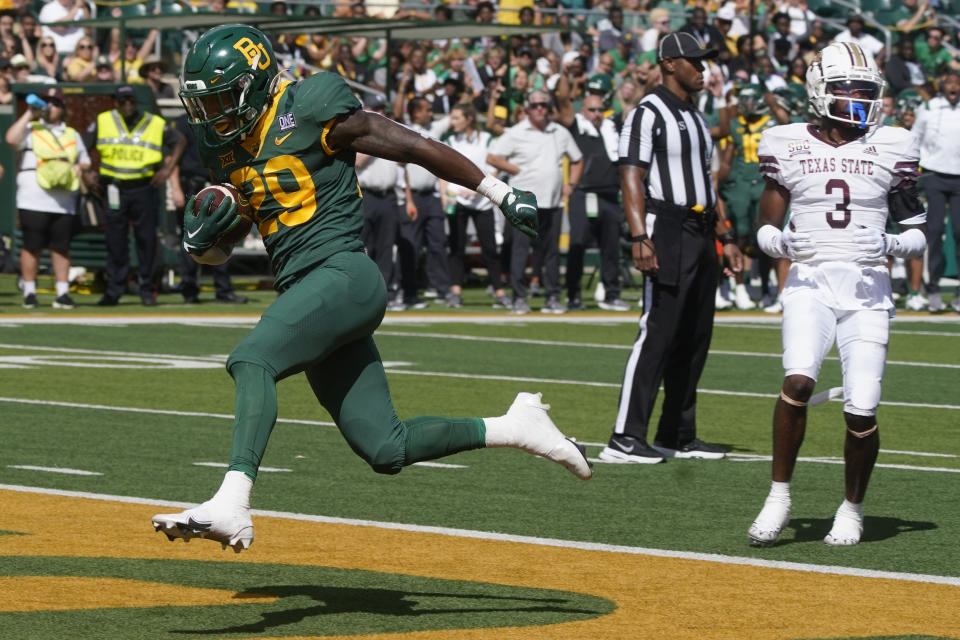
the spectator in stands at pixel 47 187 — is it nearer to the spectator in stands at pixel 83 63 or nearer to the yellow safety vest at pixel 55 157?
the yellow safety vest at pixel 55 157

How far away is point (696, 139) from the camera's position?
929 cm

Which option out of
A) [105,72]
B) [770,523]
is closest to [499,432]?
[770,523]

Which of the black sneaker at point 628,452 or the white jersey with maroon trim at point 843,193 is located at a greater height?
the white jersey with maroon trim at point 843,193

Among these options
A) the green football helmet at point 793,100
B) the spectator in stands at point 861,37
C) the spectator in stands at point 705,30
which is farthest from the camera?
the spectator in stands at point 861,37

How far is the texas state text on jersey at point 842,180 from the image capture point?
277 inches

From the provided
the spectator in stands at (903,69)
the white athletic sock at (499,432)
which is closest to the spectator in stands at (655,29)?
the spectator in stands at (903,69)

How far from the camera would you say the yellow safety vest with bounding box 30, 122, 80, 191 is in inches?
688

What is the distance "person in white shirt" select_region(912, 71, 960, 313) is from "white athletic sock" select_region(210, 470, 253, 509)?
13.6 m

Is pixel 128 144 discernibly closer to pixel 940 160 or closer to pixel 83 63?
pixel 83 63

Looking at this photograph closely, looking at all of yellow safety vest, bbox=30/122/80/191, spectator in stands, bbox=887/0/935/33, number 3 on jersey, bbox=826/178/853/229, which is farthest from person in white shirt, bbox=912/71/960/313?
number 3 on jersey, bbox=826/178/853/229

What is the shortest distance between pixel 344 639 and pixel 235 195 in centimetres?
143

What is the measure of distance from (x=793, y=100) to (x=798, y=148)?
12.4 m

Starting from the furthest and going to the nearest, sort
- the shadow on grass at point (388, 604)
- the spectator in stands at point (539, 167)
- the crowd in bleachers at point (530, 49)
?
1. the crowd in bleachers at point (530, 49)
2. the spectator in stands at point (539, 167)
3. the shadow on grass at point (388, 604)

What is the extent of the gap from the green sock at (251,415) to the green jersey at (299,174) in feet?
1.50
